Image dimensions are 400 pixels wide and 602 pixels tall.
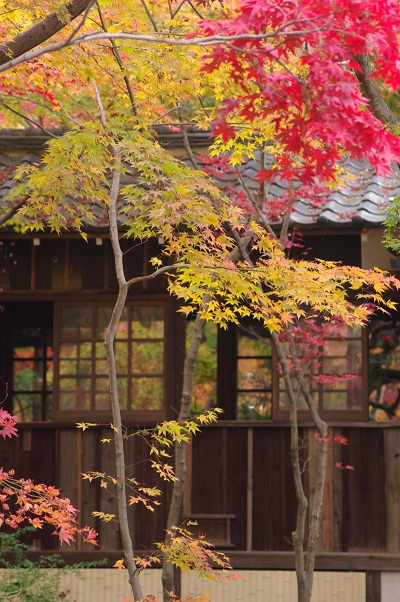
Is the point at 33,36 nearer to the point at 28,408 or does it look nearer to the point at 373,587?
the point at 373,587

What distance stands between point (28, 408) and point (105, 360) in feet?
14.0

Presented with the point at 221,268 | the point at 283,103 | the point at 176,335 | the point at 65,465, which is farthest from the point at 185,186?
the point at 65,465

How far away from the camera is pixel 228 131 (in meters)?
5.74

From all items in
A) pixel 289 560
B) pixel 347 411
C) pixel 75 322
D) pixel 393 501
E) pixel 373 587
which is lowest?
pixel 373 587

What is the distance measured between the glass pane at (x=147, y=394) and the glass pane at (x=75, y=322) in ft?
2.45

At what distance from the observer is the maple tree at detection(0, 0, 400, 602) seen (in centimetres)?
538

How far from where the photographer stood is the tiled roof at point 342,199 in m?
9.67

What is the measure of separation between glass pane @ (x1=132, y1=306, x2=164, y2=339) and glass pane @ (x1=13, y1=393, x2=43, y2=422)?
4.08 metres

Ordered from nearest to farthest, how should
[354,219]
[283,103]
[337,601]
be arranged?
[283,103], [354,219], [337,601]

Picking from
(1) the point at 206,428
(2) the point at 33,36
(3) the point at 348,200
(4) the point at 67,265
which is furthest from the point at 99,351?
(2) the point at 33,36

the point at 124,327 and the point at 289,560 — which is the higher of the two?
the point at 124,327

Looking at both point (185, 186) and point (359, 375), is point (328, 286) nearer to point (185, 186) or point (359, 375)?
point (185, 186)

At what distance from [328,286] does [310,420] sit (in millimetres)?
3004

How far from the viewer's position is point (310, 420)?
1025cm
